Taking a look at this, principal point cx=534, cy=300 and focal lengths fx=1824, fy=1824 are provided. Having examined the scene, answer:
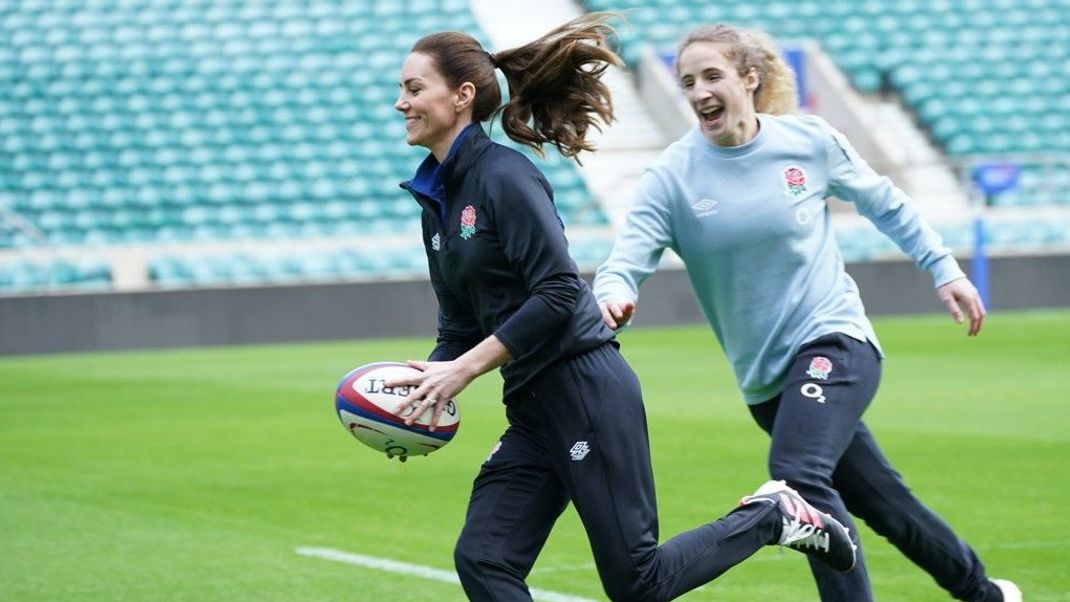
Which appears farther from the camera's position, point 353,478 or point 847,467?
point 353,478

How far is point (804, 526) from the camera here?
211 inches

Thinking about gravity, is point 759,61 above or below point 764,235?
above

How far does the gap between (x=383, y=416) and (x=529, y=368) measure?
0.48 metres

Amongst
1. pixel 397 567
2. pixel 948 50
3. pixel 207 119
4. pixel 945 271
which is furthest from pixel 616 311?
pixel 948 50

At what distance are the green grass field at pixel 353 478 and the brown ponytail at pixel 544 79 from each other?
2.44m

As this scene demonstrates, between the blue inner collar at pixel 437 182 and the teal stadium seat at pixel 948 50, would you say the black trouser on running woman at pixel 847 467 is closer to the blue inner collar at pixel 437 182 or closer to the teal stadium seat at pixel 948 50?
the blue inner collar at pixel 437 182

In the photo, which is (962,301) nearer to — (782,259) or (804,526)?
(782,259)

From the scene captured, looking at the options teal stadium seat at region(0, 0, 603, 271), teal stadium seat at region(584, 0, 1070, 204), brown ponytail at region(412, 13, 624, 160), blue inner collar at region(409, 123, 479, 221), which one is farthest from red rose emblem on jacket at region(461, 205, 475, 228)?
teal stadium seat at region(584, 0, 1070, 204)

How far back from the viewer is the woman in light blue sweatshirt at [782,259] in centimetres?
581

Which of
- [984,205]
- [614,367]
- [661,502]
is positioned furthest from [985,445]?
[984,205]

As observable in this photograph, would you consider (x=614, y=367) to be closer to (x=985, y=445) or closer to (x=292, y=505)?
(x=292, y=505)

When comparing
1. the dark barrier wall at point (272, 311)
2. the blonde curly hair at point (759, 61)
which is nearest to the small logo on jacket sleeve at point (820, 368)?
the blonde curly hair at point (759, 61)

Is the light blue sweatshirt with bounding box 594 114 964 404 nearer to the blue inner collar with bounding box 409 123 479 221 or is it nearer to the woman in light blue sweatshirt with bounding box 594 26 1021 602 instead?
the woman in light blue sweatshirt with bounding box 594 26 1021 602

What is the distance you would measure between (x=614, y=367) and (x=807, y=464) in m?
0.75
